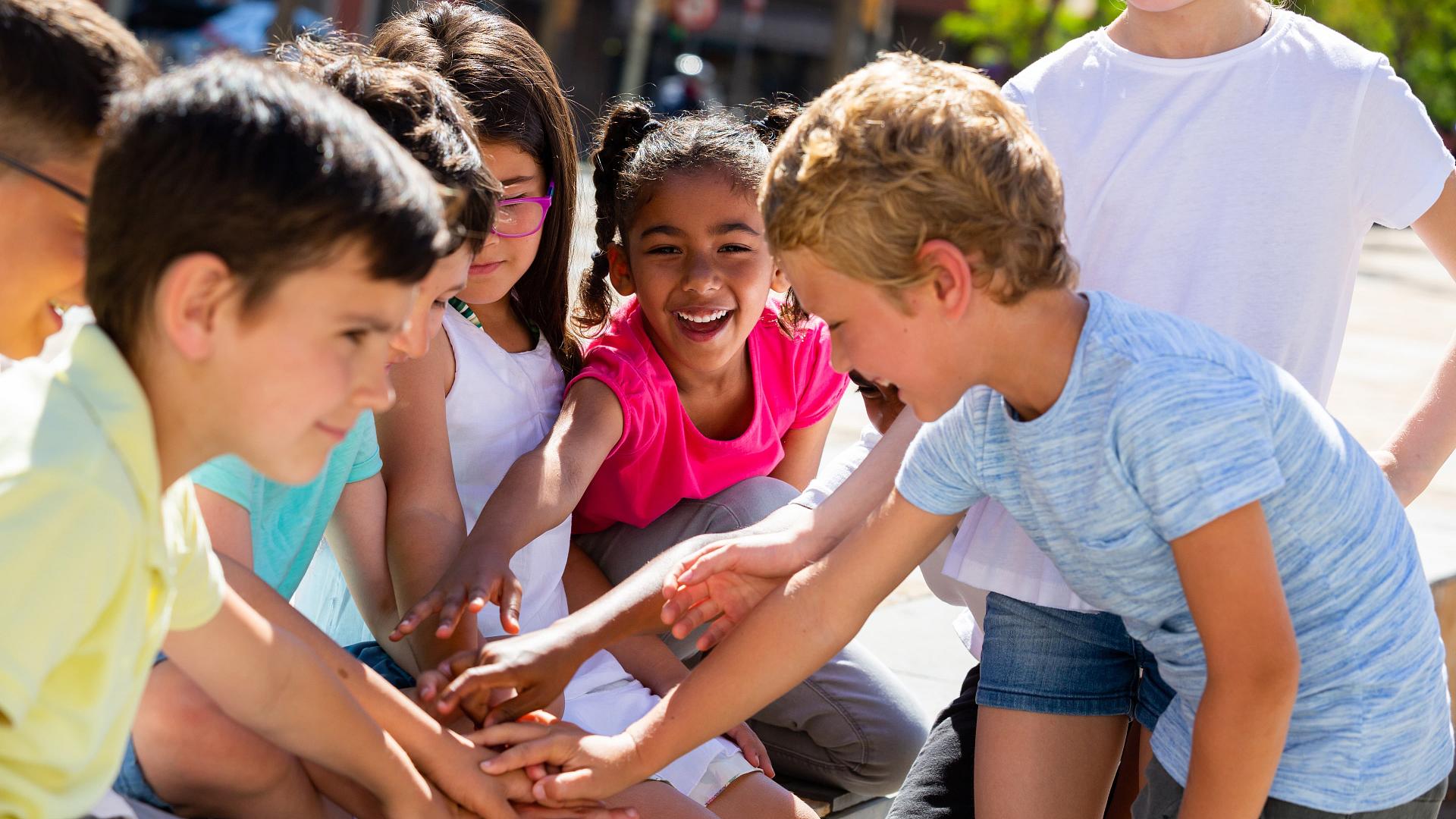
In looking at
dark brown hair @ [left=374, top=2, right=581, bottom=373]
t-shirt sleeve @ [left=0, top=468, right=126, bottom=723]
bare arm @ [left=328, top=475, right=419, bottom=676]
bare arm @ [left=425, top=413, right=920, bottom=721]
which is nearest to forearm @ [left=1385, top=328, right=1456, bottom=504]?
bare arm @ [left=425, top=413, right=920, bottom=721]

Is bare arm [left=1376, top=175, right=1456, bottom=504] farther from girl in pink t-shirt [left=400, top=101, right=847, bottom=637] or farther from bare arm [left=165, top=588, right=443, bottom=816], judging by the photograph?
bare arm [left=165, top=588, right=443, bottom=816]

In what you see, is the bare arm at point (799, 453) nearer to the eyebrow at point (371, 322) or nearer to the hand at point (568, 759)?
the hand at point (568, 759)

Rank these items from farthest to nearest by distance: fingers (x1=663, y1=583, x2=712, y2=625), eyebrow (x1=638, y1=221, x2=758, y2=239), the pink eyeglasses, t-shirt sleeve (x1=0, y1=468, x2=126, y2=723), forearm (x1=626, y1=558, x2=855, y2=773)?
eyebrow (x1=638, y1=221, x2=758, y2=239) → the pink eyeglasses → fingers (x1=663, y1=583, x2=712, y2=625) → forearm (x1=626, y1=558, x2=855, y2=773) → t-shirt sleeve (x1=0, y1=468, x2=126, y2=723)

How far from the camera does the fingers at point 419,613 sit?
7.32 feet

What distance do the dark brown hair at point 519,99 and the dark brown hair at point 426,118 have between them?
0.22m

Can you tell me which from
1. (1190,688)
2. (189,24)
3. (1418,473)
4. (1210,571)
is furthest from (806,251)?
(189,24)

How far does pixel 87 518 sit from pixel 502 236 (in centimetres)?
139

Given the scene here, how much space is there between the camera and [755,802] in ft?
8.43

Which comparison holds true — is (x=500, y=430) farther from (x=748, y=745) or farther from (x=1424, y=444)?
(x=1424, y=444)

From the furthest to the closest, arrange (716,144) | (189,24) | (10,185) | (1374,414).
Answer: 1. (189,24)
2. (1374,414)
3. (716,144)
4. (10,185)

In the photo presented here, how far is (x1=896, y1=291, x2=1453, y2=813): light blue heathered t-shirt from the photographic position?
6.14 ft

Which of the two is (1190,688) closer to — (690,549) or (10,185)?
(690,549)

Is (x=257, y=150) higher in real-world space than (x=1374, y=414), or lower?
higher

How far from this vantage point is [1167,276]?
2.53 metres
